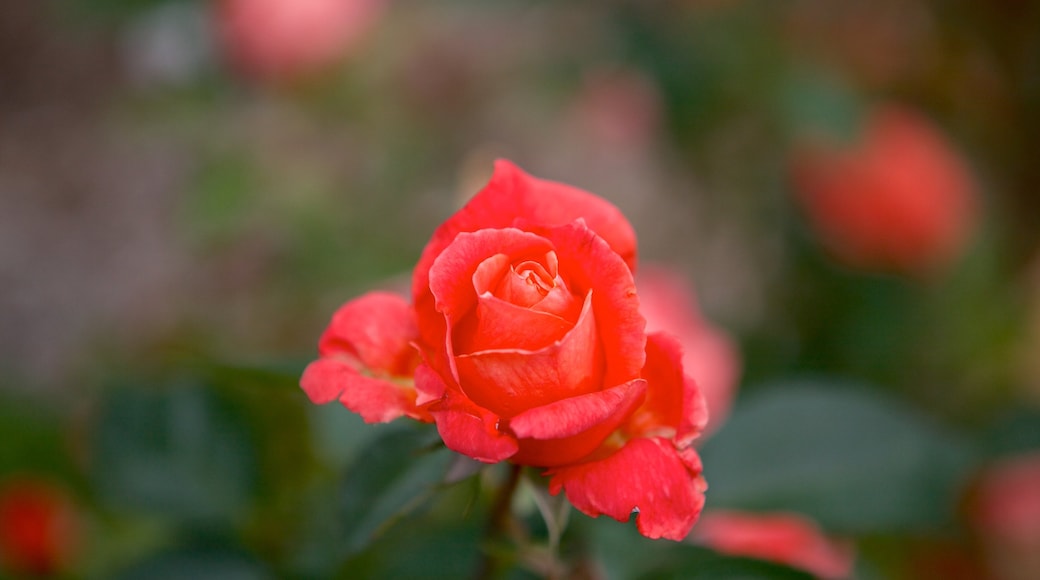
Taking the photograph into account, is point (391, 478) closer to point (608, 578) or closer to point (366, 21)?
point (608, 578)

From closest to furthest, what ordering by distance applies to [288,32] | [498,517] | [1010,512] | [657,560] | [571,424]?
[571,424], [498,517], [657,560], [1010,512], [288,32]

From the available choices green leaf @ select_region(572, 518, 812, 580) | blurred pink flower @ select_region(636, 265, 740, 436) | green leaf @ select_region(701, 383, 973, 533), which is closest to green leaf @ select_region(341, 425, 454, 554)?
green leaf @ select_region(572, 518, 812, 580)

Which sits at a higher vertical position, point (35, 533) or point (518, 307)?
point (518, 307)

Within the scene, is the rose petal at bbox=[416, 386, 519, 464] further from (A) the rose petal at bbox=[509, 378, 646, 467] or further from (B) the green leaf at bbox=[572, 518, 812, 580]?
(B) the green leaf at bbox=[572, 518, 812, 580]

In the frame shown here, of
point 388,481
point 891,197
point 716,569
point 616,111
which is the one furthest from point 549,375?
point 616,111

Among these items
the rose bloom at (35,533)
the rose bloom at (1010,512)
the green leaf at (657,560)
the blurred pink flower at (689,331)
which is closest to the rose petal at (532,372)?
the green leaf at (657,560)

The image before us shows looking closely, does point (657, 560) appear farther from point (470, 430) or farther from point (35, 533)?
point (35, 533)

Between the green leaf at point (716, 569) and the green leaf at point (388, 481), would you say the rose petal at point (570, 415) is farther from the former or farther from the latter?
the green leaf at point (716, 569)

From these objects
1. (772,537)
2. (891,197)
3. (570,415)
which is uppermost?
(570,415)
